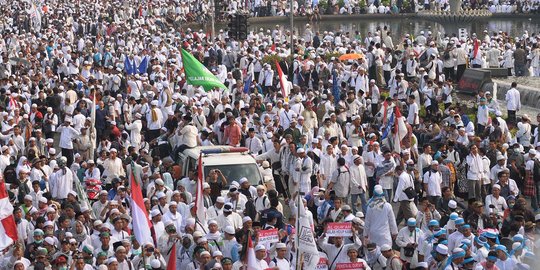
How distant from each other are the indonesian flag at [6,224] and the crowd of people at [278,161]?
341 millimetres

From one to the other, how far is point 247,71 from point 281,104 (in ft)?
29.4

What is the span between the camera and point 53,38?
134 ft

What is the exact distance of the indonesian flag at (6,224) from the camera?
14703 mm

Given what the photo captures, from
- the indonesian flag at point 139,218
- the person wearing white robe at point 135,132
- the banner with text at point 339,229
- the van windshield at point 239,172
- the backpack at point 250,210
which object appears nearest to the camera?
the indonesian flag at point 139,218

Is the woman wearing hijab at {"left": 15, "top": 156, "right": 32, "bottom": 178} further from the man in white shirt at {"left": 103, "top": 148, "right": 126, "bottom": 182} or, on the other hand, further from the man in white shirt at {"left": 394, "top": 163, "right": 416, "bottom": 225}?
the man in white shirt at {"left": 394, "top": 163, "right": 416, "bottom": 225}

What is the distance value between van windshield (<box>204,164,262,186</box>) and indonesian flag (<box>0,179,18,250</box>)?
4327mm

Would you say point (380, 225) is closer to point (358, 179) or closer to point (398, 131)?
point (358, 179)

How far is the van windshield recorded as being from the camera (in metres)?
18.6

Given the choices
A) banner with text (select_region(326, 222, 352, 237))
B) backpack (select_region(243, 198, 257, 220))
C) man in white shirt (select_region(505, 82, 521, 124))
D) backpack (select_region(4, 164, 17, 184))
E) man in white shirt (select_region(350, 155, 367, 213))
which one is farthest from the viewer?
man in white shirt (select_region(505, 82, 521, 124))

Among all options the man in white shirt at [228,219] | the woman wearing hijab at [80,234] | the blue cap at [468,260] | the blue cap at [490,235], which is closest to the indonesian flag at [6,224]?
the woman wearing hijab at [80,234]

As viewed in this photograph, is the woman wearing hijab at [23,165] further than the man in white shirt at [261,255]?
Yes

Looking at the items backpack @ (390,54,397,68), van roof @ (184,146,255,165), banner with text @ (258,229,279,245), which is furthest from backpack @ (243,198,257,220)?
backpack @ (390,54,397,68)

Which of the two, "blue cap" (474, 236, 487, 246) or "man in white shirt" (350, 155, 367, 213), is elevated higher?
"blue cap" (474, 236, 487, 246)

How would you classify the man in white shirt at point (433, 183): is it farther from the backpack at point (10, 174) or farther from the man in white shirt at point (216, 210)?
the backpack at point (10, 174)
